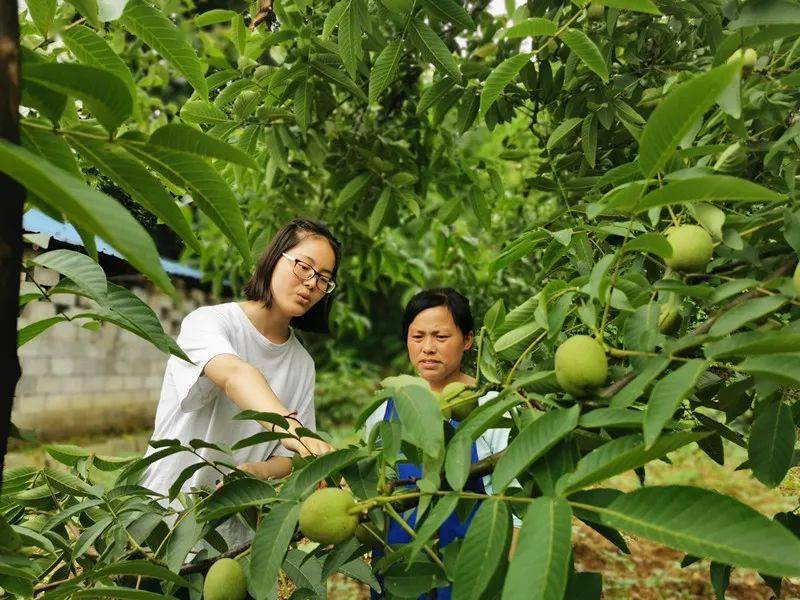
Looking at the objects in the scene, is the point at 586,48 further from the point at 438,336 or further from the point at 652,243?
the point at 438,336

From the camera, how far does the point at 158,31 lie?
80cm

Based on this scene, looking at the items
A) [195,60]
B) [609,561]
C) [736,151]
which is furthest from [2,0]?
[609,561]

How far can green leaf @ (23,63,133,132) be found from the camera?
49cm

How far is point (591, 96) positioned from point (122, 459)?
1.23 meters

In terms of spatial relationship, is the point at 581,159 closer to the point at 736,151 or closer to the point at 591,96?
the point at 591,96

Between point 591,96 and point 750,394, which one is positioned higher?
point 591,96

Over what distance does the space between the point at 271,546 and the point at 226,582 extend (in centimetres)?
12

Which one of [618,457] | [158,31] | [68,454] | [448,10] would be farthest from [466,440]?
[448,10]

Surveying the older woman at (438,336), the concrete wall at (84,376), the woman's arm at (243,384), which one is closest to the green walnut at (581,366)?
the woman's arm at (243,384)

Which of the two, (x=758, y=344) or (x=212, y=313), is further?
(x=212, y=313)

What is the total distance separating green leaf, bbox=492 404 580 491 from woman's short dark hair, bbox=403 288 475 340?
3.66 feet

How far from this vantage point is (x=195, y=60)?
2.76ft

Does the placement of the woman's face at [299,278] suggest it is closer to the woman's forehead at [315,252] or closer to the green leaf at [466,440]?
the woman's forehead at [315,252]

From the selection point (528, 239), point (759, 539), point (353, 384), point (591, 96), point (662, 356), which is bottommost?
point (353, 384)
